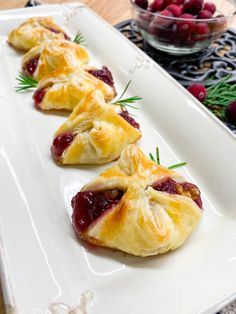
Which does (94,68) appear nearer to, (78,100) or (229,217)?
(78,100)

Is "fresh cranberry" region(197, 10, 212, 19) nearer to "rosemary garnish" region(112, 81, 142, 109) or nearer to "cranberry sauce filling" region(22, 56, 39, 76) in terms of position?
"rosemary garnish" region(112, 81, 142, 109)

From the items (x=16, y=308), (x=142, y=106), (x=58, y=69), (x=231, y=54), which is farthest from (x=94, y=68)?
(x=16, y=308)

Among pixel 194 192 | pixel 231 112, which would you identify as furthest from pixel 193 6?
pixel 194 192

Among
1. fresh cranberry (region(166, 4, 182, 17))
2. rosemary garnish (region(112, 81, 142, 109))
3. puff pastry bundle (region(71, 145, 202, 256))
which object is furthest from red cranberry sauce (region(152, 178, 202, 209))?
fresh cranberry (region(166, 4, 182, 17))

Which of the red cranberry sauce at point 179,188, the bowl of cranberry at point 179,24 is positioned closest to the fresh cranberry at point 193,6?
the bowl of cranberry at point 179,24

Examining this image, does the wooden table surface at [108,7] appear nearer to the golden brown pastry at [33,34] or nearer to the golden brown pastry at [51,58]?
the golden brown pastry at [33,34]

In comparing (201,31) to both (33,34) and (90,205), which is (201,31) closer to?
(33,34)
